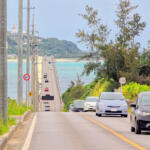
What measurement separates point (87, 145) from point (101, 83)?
62593 millimetres

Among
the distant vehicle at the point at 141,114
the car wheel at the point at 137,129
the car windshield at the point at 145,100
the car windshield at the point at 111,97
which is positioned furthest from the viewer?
the car windshield at the point at 111,97

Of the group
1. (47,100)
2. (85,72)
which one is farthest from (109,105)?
(47,100)

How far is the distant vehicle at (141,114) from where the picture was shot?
22.5 m

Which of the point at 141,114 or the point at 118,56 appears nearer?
the point at 141,114

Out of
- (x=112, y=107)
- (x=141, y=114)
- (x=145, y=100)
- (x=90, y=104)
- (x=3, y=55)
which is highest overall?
(x=3, y=55)

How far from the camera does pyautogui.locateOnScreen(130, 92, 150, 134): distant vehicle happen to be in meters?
22.5

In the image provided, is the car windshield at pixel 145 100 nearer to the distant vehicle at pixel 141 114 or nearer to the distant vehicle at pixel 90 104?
the distant vehicle at pixel 141 114

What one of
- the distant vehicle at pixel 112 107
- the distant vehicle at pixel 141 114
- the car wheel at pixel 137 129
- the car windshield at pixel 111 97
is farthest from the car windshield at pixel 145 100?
the car windshield at pixel 111 97

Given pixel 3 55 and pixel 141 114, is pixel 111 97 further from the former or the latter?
pixel 141 114

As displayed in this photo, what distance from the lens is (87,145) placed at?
18422 mm

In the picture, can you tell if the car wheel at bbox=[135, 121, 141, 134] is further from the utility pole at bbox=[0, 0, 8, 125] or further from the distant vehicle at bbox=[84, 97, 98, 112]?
the distant vehicle at bbox=[84, 97, 98, 112]

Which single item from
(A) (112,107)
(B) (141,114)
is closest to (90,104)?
(A) (112,107)

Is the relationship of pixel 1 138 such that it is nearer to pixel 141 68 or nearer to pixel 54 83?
pixel 141 68

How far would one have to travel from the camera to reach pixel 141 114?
22547 mm
